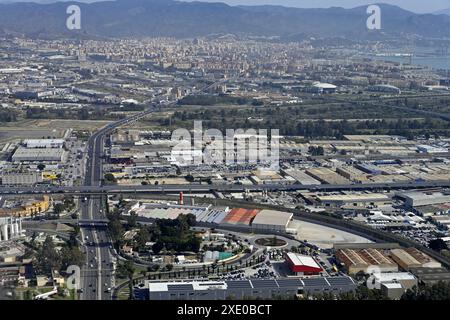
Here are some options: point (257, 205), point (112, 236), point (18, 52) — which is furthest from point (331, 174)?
point (18, 52)

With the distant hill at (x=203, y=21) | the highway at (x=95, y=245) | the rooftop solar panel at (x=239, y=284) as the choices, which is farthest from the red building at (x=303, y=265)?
the distant hill at (x=203, y=21)

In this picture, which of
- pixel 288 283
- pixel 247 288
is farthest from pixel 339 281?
pixel 247 288

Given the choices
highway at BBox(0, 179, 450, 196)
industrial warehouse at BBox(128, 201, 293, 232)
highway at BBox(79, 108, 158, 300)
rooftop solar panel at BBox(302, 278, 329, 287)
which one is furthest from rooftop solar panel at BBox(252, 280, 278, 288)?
highway at BBox(0, 179, 450, 196)

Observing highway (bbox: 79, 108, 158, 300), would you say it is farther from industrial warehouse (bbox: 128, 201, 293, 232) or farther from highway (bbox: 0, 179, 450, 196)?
industrial warehouse (bbox: 128, 201, 293, 232)

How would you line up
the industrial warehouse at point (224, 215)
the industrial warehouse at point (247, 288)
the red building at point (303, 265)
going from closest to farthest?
1. the industrial warehouse at point (247, 288)
2. the red building at point (303, 265)
3. the industrial warehouse at point (224, 215)

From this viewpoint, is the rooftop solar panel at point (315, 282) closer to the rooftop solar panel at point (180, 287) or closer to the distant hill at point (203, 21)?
the rooftop solar panel at point (180, 287)

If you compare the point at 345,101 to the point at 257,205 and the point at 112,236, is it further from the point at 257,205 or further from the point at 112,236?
the point at 112,236

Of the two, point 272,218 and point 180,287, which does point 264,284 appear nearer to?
point 180,287
